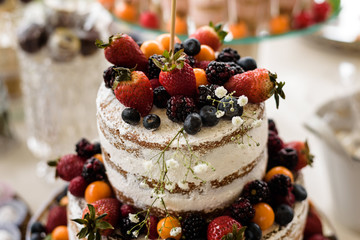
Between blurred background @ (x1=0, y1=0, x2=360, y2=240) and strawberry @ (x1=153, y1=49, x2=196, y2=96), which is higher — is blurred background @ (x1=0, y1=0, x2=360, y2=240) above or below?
below

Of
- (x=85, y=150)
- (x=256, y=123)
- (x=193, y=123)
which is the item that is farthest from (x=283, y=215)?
(x=85, y=150)

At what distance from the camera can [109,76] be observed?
3.97 ft

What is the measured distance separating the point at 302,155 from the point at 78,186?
2.27 ft

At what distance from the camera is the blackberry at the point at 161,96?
1.15 meters

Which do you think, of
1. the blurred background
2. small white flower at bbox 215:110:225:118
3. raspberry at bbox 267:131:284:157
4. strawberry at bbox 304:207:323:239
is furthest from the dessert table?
small white flower at bbox 215:110:225:118

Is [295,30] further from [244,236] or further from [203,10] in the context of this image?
[244,236]

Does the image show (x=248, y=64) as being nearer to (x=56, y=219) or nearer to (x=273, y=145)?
(x=273, y=145)

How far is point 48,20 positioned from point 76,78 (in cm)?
31

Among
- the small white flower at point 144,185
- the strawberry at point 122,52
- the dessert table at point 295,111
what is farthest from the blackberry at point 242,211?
the dessert table at point 295,111

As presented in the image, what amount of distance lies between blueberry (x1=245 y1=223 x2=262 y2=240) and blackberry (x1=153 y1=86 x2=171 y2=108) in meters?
0.39

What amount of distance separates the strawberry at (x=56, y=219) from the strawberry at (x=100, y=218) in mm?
313

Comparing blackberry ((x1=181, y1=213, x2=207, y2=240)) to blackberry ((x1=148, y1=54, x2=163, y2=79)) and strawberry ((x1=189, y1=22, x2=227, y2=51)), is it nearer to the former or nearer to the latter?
blackberry ((x1=148, y1=54, x2=163, y2=79))

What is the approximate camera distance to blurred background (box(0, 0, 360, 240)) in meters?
2.06

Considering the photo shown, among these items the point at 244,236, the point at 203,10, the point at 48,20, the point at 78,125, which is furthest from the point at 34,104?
the point at 244,236
